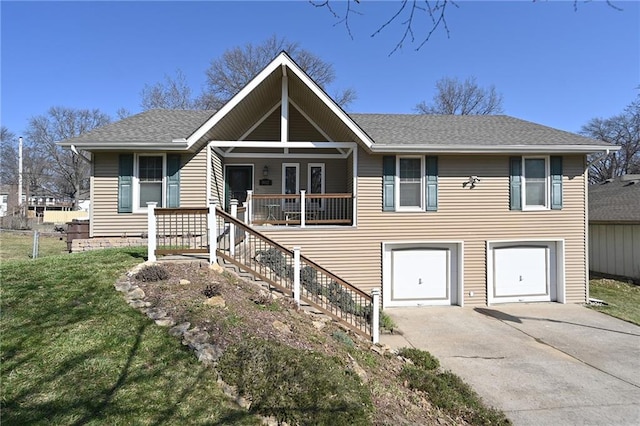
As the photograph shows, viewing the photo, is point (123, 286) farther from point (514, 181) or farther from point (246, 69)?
point (246, 69)

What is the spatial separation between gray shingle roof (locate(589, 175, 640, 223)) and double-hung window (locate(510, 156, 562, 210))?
4.98m

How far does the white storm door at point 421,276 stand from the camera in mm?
10156

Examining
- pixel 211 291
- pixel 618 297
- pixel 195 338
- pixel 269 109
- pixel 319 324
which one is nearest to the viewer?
pixel 195 338

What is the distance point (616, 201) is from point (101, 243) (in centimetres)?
1978

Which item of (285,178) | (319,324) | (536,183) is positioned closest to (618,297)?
(536,183)

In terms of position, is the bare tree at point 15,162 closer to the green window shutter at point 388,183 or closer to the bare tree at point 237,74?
the bare tree at point 237,74

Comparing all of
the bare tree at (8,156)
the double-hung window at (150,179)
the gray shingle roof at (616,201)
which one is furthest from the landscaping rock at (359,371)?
the bare tree at (8,156)

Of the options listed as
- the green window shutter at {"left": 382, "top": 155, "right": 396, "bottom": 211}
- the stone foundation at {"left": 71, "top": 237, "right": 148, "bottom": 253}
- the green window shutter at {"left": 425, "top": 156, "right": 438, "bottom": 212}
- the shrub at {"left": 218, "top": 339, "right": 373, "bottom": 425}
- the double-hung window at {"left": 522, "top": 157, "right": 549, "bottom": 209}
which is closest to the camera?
the shrub at {"left": 218, "top": 339, "right": 373, "bottom": 425}

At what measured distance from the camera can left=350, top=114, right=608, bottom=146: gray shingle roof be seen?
32.9ft

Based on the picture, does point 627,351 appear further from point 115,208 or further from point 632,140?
point 632,140

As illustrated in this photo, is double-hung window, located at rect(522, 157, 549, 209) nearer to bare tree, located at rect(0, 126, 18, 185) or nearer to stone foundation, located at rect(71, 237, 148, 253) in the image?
stone foundation, located at rect(71, 237, 148, 253)

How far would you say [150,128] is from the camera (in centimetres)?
1038

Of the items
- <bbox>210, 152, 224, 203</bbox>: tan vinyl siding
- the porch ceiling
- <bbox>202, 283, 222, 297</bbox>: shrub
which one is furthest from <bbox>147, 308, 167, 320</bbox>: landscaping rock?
the porch ceiling

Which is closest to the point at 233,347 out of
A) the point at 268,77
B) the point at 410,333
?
the point at 410,333
